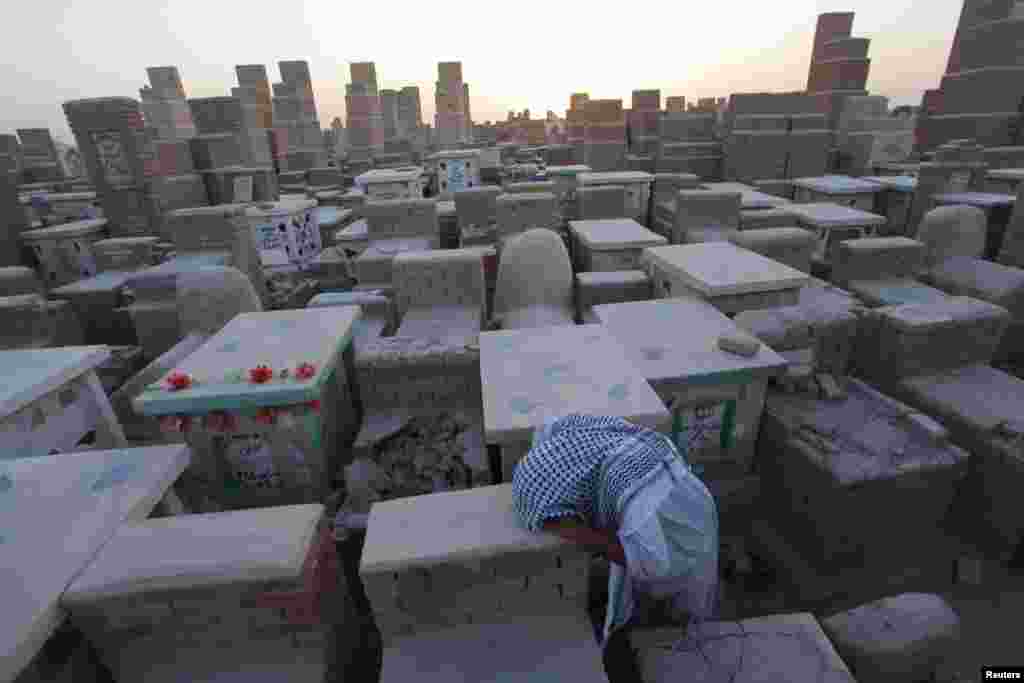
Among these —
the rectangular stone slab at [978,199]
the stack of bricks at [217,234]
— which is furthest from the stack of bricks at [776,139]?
the stack of bricks at [217,234]

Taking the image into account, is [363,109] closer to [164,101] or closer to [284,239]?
[164,101]

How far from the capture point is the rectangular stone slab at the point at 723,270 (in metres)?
5.65

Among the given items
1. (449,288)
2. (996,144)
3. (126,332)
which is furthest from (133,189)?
(996,144)

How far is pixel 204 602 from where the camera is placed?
271 cm

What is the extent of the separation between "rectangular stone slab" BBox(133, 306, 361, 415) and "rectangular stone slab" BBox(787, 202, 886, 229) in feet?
31.9

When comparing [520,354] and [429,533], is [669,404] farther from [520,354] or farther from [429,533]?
[429,533]

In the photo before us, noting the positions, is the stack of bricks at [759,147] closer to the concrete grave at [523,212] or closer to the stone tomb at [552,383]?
the concrete grave at [523,212]

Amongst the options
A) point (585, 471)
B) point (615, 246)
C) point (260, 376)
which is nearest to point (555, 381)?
point (585, 471)

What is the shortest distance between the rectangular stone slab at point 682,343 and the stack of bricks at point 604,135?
18885 mm

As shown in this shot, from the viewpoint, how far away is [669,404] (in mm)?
4613

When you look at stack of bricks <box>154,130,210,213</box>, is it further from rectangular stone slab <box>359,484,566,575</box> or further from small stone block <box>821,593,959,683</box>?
small stone block <box>821,593,959,683</box>

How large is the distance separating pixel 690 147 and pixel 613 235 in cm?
1113

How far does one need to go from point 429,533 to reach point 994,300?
9.90 meters

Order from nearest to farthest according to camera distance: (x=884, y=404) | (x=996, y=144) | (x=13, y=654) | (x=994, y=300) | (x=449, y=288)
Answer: (x=13, y=654) → (x=884, y=404) → (x=449, y=288) → (x=994, y=300) → (x=996, y=144)
